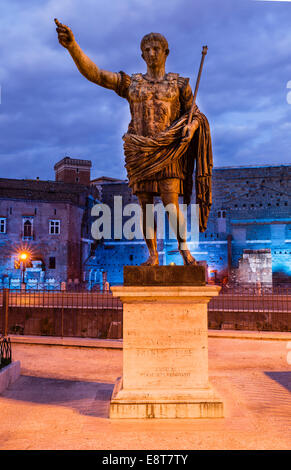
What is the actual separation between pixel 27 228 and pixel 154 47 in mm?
31096

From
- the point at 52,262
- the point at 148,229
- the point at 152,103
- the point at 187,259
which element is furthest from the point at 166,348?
the point at 52,262

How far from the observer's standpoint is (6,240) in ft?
108

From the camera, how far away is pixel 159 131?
450 cm

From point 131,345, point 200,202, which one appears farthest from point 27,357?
point 200,202

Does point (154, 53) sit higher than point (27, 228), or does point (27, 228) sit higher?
point (27, 228)

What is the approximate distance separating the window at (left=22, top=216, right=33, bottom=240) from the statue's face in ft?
101

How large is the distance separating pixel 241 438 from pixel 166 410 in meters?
0.79

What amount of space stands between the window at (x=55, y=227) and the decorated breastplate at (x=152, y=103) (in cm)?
3063

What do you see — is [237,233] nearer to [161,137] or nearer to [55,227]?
[55,227]

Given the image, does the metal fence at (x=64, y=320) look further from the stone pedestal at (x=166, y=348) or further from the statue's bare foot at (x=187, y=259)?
the stone pedestal at (x=166, y=348)

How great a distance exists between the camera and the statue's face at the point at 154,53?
4496mm
